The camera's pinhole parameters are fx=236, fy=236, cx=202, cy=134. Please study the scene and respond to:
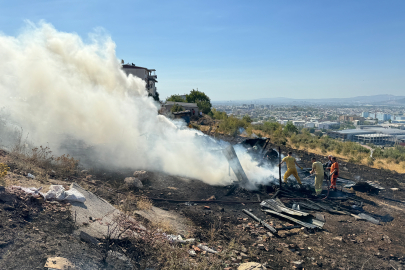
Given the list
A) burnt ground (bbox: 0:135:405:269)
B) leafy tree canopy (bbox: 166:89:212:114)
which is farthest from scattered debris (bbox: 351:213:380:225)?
leafy tree canopy (bbox: 166:89:212:114)

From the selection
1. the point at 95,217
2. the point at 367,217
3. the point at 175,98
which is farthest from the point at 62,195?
the point at 175,98

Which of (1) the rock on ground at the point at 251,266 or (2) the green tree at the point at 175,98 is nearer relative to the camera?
(1) the rock on ground at the point at 251,266

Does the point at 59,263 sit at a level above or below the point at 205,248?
above

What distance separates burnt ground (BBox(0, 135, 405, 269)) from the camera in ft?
13.3

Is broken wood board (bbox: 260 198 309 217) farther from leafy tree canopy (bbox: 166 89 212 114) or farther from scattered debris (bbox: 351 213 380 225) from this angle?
leafy tree canopy (bbox: 166 89 212 114)

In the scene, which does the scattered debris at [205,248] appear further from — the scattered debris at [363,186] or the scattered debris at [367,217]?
the scattered debris at [363,186]

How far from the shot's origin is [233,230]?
6.50 meters

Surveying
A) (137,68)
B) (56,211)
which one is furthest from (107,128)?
(137,68)

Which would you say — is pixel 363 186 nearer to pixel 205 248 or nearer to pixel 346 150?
pixel 205 248

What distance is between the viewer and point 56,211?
200 inches

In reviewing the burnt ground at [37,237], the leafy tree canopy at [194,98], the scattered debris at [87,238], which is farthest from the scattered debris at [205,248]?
the leafy tree canopy at [194,98]

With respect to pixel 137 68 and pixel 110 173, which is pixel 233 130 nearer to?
pixel 110 173

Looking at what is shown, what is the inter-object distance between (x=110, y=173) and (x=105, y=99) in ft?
18.6

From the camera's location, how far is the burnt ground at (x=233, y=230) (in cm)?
406
